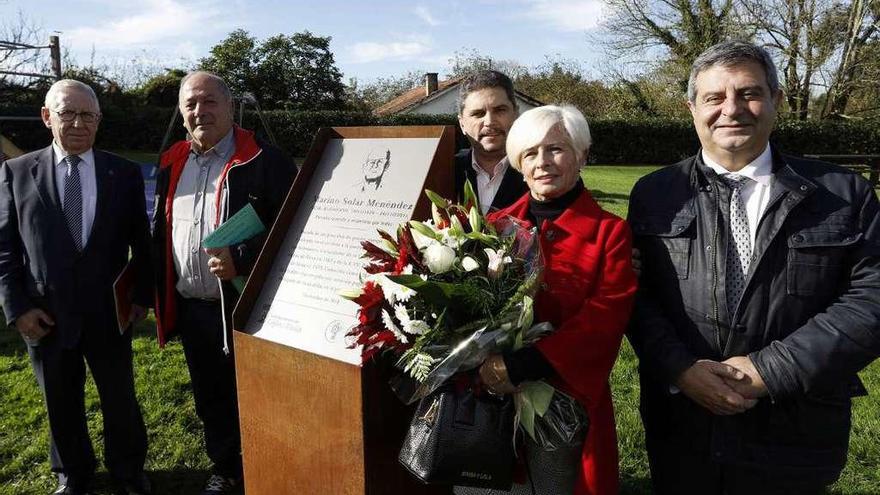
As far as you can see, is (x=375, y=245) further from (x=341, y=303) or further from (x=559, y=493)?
(x=559, y=493)

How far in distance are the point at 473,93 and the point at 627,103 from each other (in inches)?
1190

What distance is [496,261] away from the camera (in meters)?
1.89

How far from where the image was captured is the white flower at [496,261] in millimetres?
1892

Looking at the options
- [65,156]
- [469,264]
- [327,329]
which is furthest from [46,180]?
[469,264]

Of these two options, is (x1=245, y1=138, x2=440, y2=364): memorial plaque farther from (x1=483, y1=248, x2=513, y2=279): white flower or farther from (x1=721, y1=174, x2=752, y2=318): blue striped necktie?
(x1=721, y1=174, x2=752, y2=318): blue striped necktie

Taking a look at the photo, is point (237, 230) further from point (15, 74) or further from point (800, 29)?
point (800, 29)

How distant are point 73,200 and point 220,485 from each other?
176cm

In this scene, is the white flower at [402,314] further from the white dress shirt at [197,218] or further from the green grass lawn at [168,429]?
the green grass lawn at [168,429]

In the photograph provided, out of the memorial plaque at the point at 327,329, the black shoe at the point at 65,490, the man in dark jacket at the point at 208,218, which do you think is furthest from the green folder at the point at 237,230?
the black shoe at the point at 65,490

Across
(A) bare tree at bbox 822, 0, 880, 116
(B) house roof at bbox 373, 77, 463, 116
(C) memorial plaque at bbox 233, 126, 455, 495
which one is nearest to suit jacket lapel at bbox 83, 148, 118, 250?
(C) memorial plaque at bbox 233, 126, 455, 495

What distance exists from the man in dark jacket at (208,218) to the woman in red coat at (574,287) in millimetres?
1576

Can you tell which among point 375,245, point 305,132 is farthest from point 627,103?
point 375,245

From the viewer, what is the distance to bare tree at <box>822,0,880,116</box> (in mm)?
23172

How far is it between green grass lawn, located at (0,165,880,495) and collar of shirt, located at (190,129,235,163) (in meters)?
1.90
